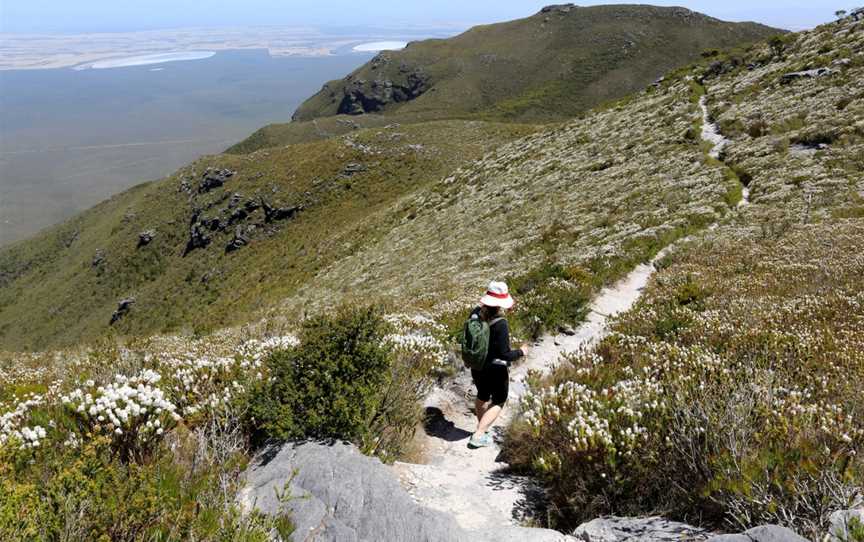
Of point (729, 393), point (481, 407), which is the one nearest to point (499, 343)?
point (481, 407)

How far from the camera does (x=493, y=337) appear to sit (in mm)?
7094

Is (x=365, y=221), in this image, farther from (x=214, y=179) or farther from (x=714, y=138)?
(x=214, y=179)

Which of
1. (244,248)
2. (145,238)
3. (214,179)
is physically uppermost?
(214,179)

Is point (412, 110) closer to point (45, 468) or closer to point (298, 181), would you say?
point (298, 181)

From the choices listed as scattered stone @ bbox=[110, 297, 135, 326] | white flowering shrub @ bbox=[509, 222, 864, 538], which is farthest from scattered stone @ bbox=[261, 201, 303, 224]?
white flowering shrub @ bbox=[509, 222, 864, 538]

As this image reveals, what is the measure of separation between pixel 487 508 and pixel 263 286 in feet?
140

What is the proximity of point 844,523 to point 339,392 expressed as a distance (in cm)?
459

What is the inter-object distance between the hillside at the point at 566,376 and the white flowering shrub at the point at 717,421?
0.03m

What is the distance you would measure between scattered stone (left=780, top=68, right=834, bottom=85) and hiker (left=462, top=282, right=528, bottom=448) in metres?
33.5

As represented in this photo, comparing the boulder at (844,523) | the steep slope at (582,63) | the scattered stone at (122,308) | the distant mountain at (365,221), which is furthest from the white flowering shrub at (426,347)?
the steep slope at (582,63)

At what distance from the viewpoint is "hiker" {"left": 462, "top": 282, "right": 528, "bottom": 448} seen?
696cm

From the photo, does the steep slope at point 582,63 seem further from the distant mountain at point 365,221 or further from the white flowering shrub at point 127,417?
the white flowering shrub at point 127,417

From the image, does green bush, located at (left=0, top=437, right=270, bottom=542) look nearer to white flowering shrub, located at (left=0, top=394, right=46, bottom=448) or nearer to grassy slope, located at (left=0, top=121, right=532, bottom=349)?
white flowering shrub, located at (left=0, top=394, right=46, bottom=448)

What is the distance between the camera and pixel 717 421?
4.56 m
